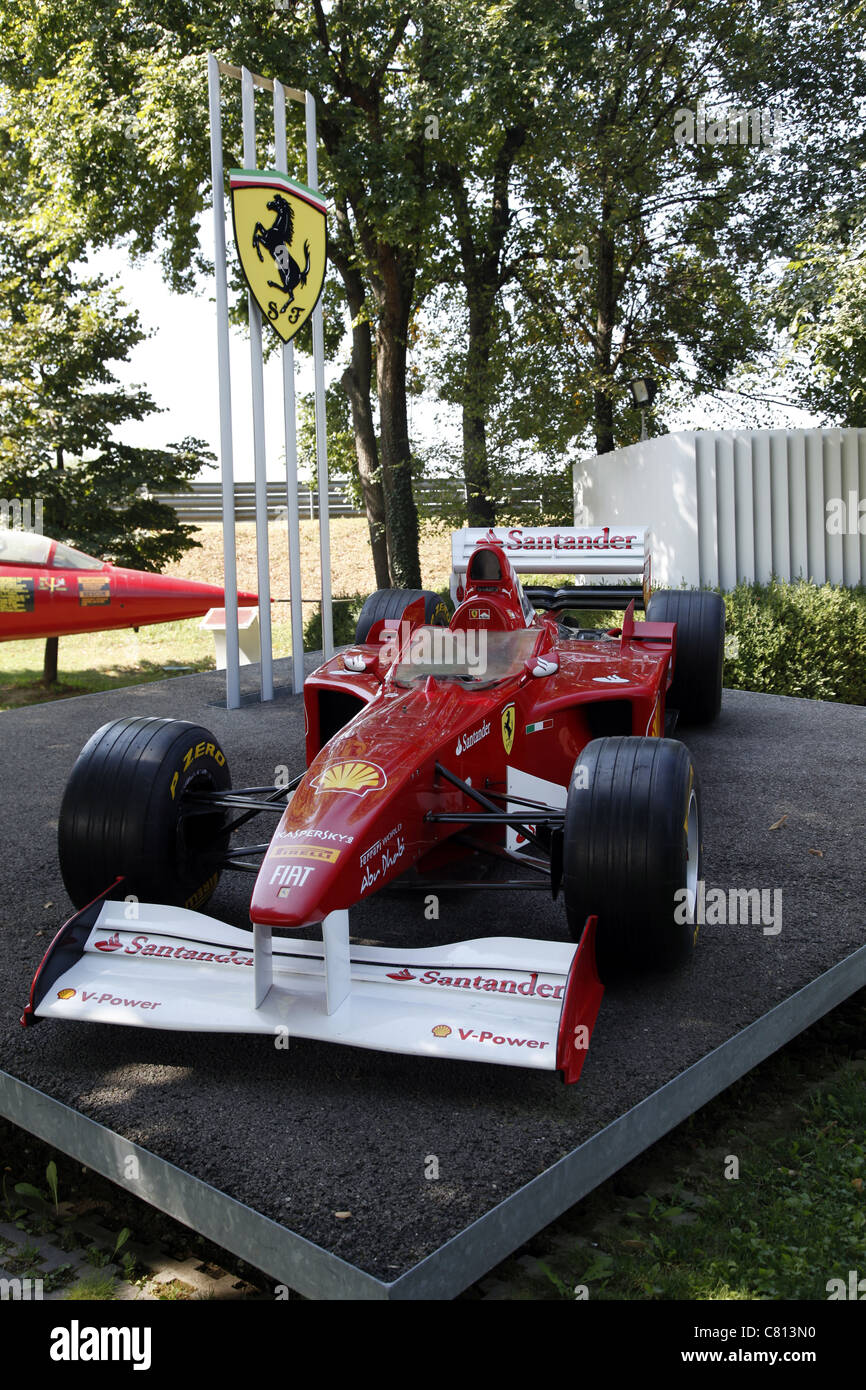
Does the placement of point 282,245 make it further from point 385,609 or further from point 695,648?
point 695,648

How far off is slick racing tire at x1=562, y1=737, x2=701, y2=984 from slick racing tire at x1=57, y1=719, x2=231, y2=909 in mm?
1402

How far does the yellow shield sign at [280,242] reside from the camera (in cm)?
795

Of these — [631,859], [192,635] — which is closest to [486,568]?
[631,859]

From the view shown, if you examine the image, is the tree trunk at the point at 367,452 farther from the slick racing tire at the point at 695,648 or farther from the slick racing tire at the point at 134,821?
the slick racing tire at the point at 134,821

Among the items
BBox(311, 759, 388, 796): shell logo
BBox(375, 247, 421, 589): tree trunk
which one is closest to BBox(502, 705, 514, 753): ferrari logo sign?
BBox(311, 759, 388, 796): shell logo

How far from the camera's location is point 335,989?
317 cm

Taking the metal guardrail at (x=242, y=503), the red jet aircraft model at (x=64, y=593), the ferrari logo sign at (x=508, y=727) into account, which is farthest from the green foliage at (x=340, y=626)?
the metal guardrail at (x=242, y=503)

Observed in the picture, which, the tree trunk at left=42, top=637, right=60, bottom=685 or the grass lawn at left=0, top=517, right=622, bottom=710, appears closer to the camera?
the tree trunk at left=42, top=637, right=60, bottom=685

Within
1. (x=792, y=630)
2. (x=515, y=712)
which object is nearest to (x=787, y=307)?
(x=792, y=630)

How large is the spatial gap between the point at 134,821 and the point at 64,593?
3.86 m

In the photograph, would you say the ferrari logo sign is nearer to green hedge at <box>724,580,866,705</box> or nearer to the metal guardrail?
green hedge at <box>724,580,866,705</box>

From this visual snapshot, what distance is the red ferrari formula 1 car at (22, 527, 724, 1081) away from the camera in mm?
3158

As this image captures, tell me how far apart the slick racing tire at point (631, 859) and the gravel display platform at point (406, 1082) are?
0.68 ft
